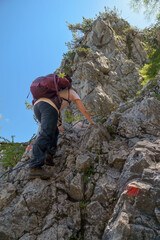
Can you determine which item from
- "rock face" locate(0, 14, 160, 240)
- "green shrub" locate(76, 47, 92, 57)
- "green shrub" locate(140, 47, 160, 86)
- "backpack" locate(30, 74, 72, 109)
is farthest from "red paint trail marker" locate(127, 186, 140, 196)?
"green shrub" locate(76, 47, 92, 57)

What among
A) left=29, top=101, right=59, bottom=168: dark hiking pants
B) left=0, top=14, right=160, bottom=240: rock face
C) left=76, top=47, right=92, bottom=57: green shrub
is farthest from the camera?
left=76, top=47, right=92, bottom=57: green shrub

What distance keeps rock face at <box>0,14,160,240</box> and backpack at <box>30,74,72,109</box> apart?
1.71 meters

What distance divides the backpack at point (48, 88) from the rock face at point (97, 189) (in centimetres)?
171

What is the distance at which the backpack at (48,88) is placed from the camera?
13.7 ft

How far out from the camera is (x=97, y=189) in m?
3.62

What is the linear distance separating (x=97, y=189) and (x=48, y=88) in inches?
114

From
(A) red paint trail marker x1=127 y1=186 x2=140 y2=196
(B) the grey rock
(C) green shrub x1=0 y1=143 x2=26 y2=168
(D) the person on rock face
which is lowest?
(A) red paint trail marker x1=127 y1=186 x2=140 y2=196

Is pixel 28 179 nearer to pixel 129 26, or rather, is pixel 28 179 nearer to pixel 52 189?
pixel 52 189

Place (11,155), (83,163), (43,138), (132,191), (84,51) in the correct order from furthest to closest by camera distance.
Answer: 1. (84,51)
2. (11,155)
3. (83,163)
4. (43,138)
5. (132,191)

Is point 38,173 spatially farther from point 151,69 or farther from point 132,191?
point 151,69

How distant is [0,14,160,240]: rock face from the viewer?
273cm

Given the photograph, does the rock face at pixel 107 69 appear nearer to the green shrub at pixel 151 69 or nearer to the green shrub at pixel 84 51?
the green shrub at pixel 84 51

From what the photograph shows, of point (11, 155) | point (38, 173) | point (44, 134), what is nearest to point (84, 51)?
point (11, 155)

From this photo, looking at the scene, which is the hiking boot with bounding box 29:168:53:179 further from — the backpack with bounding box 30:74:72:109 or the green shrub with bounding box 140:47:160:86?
the green shrub with bounding box 140:47:160:86
